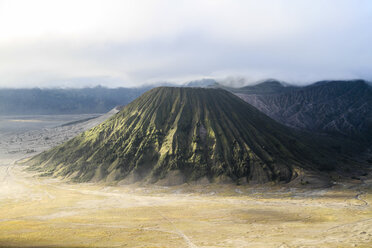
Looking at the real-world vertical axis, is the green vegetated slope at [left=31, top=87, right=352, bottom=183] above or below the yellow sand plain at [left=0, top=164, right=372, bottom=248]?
above

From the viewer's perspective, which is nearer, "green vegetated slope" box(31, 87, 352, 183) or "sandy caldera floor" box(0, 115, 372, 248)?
"sandy caldera floor" box(0, 115, 372, 248)

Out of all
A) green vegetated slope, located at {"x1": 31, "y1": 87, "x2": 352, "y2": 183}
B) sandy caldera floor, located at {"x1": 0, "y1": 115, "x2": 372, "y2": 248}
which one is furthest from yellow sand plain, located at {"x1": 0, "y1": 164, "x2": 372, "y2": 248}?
green vegetated slope, located at {"x1": 31, "y1": 87, "x2": 352, "y2": 183}

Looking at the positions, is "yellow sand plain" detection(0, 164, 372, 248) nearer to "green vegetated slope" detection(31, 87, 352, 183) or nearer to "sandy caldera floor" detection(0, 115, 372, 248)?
"sandy caldera floor" detection(0, 115, 372, 248)

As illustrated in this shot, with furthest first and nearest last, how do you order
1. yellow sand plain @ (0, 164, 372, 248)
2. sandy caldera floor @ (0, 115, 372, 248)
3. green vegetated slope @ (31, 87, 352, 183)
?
1. green vegetated slope @ (31, 87, 352, 183)
2. sandy caldera floor @ (0, 115, 372, 248)
3. yellow sand plain @ (0, 164, 372, 248)

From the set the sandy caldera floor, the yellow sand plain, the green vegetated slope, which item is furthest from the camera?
the green vegetated slope

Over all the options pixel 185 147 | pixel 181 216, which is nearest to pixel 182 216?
pixel 181 216

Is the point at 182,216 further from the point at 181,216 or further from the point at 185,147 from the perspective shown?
the point at 185,147

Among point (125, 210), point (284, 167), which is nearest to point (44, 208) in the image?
point (125, 210)
